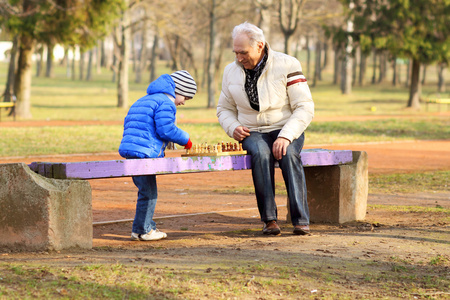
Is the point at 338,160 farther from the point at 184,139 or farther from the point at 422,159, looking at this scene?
the point at 422,159

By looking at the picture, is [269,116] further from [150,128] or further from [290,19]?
[290,19]

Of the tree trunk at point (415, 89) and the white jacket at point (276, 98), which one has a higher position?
the tree trunk at point (415, 89)

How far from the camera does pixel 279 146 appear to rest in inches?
241

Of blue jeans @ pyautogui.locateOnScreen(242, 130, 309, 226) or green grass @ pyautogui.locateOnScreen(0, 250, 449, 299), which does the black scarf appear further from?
green grass @ pyautogui.locateOnScreen(0, 250, 449, 299)

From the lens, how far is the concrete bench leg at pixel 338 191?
7016 millimetres

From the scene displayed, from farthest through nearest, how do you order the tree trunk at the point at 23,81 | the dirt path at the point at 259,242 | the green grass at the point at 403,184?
1. the tree trunk at the point at 23,81
2. the green grass at the point at 403,184
3. the dirt path at the point at 259,242

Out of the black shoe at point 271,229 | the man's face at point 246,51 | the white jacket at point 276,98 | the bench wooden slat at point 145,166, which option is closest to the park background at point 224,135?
the black shoe at point 271,229

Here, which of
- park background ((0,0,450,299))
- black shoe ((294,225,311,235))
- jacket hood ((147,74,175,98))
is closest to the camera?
park background ((0,0,450,299))

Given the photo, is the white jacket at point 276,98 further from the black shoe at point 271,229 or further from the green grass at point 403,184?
the green grass at point 403,184

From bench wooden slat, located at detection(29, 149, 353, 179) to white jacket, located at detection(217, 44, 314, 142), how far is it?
38 centimetres

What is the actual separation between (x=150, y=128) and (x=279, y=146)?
3.74 feet

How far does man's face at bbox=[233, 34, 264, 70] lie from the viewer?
6.14 meters

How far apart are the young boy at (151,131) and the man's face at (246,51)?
0.51 meters

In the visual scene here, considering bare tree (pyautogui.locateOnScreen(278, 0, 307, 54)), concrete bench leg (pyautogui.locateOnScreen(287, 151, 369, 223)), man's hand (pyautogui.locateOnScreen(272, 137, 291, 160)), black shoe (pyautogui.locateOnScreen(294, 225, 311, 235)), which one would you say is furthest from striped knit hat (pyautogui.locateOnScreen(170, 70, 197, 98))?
bare tree (pyautogui.locateOnScreen(278, 0, 307, 54))
